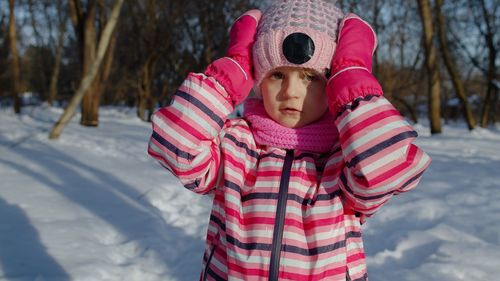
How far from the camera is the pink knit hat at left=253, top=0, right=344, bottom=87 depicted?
112 centimetres

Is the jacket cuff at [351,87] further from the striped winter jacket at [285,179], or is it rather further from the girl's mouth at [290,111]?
the girl's mouth at [290,111]

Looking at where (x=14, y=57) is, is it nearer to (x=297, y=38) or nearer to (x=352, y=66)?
(x=297, y=38)

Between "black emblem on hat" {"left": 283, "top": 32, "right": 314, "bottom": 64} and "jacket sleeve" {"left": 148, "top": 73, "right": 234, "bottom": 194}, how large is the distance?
0.19 m

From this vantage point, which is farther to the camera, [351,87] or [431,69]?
[431,69]

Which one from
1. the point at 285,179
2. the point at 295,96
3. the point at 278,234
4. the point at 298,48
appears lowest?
the point at 278,234

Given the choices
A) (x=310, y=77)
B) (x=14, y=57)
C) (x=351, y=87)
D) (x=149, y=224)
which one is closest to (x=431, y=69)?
(x=149, y=224)

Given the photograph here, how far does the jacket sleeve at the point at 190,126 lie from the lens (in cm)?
107

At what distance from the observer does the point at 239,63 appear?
1.17 metres

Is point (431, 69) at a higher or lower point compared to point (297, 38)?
lower

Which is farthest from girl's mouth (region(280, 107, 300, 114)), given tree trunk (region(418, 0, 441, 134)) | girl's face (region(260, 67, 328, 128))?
tree trunk (region(418, 0, 441, 134))

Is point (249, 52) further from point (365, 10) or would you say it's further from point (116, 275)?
point (365, 10)

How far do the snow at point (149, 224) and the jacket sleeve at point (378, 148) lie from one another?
4.79 ft

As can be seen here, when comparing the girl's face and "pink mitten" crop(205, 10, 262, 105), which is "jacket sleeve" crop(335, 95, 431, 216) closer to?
the girl's face

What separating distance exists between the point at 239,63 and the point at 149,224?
232 cm
